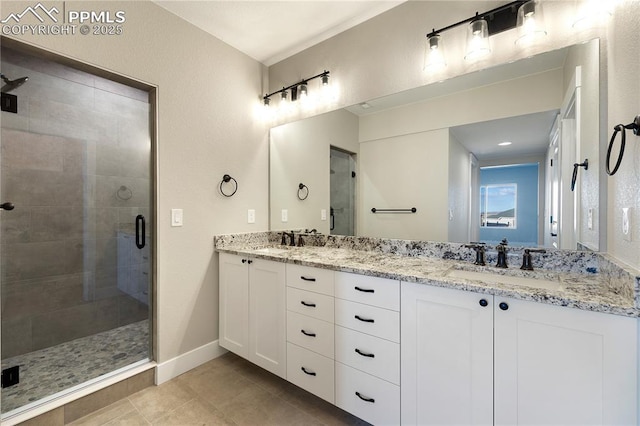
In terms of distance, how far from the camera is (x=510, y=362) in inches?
41.7

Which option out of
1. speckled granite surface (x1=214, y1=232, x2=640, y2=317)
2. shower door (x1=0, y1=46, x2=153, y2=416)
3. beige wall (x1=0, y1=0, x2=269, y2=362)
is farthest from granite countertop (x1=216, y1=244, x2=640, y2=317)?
shower door (x1=0, y1=46, x2=153, y2=416)

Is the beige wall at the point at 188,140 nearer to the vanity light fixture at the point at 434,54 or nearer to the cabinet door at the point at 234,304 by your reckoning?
the cabinet door at the point at 234,304

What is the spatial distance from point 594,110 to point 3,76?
3.32m

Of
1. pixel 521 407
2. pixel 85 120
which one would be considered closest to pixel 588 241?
pixel 521 407

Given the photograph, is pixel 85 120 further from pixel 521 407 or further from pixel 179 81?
pixel 521 407

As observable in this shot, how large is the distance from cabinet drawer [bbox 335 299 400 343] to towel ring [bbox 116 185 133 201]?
7.59 ft

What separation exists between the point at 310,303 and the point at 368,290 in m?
0.41

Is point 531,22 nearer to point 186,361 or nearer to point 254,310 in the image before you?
point 254,310

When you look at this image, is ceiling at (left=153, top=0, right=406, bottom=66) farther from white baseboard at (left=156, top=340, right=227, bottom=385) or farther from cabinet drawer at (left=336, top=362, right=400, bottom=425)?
white baseboard at (left=156, top=340, right=227, bottom=385)

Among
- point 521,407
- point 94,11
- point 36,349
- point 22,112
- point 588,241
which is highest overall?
point 94,11

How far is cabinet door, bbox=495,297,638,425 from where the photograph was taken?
0.89 metres

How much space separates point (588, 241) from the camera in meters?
1.30

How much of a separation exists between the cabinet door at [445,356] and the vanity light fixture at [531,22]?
4.56 feet

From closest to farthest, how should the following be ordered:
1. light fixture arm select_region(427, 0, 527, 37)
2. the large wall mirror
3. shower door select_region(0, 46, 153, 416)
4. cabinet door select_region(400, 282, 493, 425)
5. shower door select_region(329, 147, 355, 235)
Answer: cabinet door select_region(400, 282, 493, 425) < the large wall mirror < light fixture arm select_region(427, 0, 527, 37) < shower door select_region(0, 46, 153, 416) < shower door select_region(329, 147, 355, 235)
